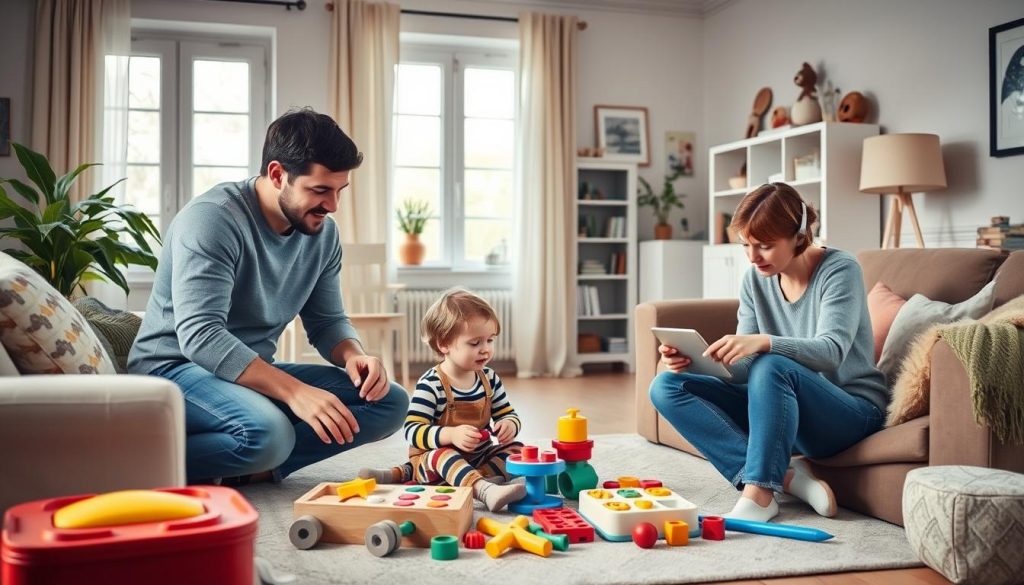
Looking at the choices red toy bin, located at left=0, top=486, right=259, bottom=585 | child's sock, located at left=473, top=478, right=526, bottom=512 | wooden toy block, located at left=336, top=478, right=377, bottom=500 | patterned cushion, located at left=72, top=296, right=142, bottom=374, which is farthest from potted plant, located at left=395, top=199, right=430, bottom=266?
red toy bin, located at left=0, top=486, right=259, bottom=585

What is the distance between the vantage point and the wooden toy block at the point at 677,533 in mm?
2006

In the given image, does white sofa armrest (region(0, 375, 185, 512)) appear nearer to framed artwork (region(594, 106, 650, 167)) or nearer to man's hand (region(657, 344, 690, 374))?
man's hand (region(657, 344, 690, 374))

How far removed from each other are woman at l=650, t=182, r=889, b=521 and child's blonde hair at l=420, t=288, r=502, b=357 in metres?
0.52

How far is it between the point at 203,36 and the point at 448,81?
1.63 m

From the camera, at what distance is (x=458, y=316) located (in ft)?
7.97

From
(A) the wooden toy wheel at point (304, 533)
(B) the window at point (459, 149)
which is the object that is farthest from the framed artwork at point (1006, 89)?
(A) the wooden toy wheel at point (304, 533)

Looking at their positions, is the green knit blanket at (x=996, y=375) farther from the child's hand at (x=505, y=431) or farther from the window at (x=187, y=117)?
the window at (x=187, y=117)

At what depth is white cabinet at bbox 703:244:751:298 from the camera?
5646mm

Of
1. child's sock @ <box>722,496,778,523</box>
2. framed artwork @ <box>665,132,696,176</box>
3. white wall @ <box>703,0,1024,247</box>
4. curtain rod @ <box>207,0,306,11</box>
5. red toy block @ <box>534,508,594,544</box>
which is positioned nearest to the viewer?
red toy block @ <box>534,508,594,544</box>

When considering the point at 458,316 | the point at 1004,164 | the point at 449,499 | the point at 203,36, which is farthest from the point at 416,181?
the point at 449,499

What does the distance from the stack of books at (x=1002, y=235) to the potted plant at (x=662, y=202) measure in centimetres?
256

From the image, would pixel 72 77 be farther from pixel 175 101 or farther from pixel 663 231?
pixel 663 231

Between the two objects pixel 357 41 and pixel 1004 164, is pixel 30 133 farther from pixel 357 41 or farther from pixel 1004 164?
pixel 1004 164

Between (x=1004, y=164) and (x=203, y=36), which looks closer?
(x=1004, y=164)
